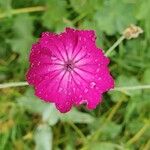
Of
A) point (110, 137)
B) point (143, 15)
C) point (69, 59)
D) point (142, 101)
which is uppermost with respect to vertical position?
point (143, 15)

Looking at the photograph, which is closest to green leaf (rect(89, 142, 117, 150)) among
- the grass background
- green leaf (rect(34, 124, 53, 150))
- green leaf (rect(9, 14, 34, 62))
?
the grass background

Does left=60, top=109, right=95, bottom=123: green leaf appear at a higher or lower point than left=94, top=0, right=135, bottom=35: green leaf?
lower

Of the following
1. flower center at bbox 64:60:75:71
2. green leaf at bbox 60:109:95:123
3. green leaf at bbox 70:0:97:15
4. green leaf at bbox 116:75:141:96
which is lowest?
green leaf at bbox 60:109:95:123

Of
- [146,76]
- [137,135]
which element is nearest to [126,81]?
[146,76]

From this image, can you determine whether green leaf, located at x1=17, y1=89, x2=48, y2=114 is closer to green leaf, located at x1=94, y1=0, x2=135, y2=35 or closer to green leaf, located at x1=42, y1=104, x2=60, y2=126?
green leaf, located at x1=42, y1=104, x2=60, y2=126

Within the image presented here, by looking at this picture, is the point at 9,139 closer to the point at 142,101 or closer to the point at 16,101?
the point at 16,101

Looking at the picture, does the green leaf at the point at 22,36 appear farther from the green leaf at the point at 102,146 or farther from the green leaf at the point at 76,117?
the green leaf at the point at 102,146

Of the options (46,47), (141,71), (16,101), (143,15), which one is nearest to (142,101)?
(141,71)
